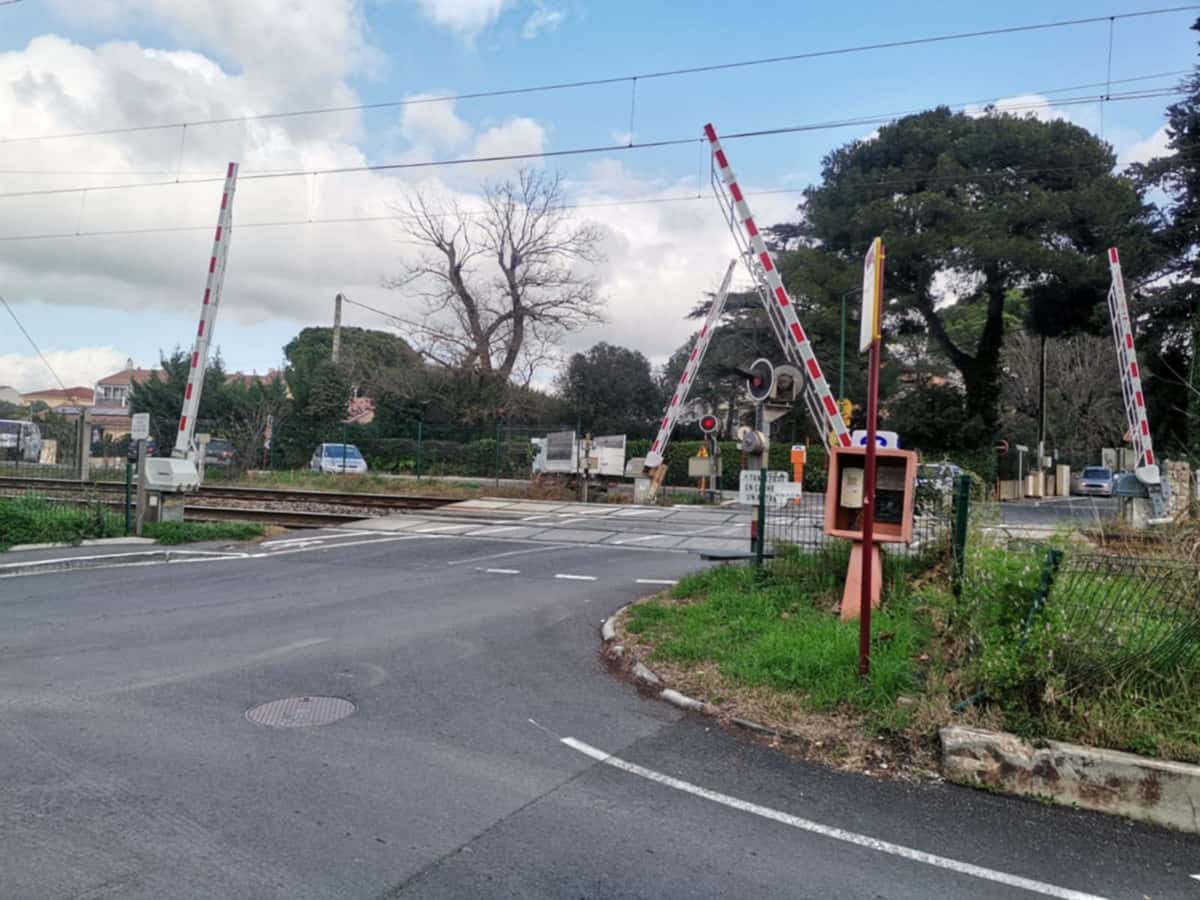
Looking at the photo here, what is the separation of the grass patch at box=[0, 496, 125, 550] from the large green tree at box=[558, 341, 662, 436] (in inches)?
1286

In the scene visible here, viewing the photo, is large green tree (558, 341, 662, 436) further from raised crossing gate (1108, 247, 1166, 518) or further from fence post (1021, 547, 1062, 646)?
fence post (1021, 547, 1062, 646)

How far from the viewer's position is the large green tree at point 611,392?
158ft

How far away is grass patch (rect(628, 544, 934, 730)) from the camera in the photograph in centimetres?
570

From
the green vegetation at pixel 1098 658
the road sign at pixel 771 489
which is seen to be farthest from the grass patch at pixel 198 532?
the green vegetation at pixel 1098 658

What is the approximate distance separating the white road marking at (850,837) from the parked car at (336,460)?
3300 centimetres

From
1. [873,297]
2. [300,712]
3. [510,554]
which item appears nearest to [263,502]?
[510,554]

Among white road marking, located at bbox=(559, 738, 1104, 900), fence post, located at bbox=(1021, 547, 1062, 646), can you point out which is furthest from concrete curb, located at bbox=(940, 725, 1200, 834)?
white road marking, located at bbox=(559, 738, 1104, 900)

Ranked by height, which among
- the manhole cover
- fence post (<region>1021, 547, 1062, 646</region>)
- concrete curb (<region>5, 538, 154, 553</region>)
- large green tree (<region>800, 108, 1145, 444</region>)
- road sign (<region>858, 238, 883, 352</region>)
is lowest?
concrete curb (<region>5, 538, 154, 553</region>)

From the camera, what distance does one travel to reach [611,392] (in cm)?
4831

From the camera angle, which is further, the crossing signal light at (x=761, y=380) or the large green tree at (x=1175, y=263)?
the large green tree at (x=1175, y=263)

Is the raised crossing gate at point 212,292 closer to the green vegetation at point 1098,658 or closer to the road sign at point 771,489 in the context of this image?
the road sign at point 771,489

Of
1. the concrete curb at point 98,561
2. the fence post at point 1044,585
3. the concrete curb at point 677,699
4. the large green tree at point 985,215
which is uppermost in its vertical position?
the large green tree at point 985,215

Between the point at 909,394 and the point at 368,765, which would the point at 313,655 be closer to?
the point at 368,765

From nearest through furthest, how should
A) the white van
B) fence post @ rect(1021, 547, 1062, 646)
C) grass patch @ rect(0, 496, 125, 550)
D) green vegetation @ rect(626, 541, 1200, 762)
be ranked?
green vegetation @ rect(626, 541, 1200, 762), fence post @ rect(1021, 547, 1062, 646), grass patch @ rect(0, 496, 125, 550), the white van
